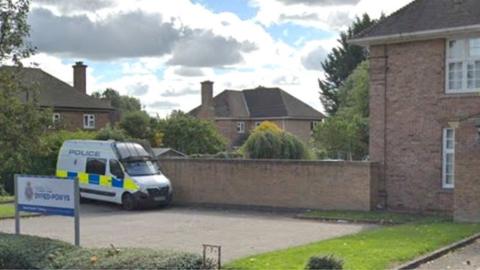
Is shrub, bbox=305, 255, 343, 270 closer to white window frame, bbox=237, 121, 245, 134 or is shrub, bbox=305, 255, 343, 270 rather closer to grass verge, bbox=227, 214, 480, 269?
grass verge, bbox=227, 214, 480, 269

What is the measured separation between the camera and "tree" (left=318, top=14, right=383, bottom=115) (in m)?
72.4

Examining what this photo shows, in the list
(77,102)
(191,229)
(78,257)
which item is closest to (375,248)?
(78,257)

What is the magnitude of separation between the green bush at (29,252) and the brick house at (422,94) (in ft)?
45.0

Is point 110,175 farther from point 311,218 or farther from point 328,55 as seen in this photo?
point 328,55

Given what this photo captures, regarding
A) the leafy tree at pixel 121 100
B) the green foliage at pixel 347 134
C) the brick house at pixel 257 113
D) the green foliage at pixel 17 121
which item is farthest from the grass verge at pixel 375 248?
the leafy tree at pixel 121 100

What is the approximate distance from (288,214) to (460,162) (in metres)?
6.87

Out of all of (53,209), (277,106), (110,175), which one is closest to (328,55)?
(277,106)

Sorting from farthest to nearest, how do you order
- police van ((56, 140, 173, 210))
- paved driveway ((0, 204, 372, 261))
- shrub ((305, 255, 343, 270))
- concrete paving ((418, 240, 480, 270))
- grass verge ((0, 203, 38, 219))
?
1. police van ((56, 140, 173, 210))
2. grass verge ((0, 203, 38, 219))
3. paved driveway ((0, 204, 372, 261))
4. concrete paving ((418, 240, 480, 270))
5. shrub ((305, 255, 343, 270))

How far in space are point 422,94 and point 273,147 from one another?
17.5 m

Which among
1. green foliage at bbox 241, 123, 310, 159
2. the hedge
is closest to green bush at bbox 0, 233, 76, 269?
the hedge

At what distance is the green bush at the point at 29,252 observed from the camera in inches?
424

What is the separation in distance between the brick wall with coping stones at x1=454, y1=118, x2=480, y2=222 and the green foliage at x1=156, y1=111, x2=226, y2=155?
30.5 metres

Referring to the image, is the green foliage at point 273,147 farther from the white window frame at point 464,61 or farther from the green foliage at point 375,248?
the green foliage at point 375,248

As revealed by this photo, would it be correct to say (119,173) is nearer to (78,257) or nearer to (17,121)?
(17,121)
